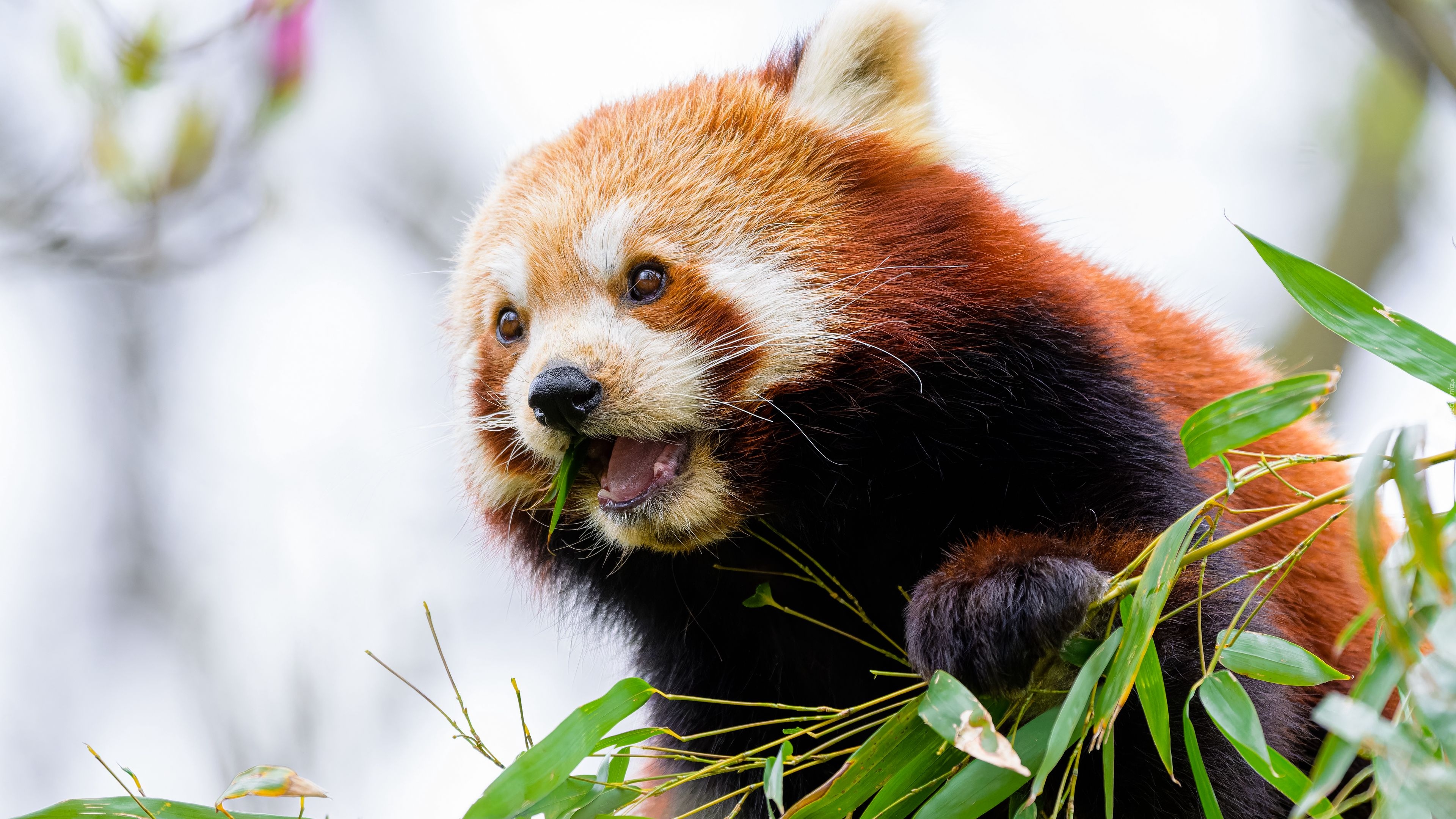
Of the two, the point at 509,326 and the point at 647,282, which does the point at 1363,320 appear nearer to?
the point at 647,282

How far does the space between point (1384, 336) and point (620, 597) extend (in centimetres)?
179

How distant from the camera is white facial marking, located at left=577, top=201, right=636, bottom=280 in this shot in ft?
7.75

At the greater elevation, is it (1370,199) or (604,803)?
(1370,199)

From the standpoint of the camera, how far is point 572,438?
2197 mm

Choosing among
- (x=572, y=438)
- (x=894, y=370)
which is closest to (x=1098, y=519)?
(x=894, y=370)

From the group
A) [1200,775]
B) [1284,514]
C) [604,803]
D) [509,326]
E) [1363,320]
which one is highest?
[509,326]

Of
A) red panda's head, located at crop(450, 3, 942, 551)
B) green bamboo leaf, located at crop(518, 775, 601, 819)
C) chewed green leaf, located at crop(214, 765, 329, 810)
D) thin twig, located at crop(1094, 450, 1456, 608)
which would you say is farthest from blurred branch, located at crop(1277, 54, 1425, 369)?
chewed green leaf, located at crop(214, 765, 329, 810)

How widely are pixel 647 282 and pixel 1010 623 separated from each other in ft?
3.48

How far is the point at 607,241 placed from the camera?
2385mm

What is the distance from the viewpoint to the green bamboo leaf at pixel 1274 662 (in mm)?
1557

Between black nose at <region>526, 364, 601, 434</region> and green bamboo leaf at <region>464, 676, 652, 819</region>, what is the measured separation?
516 mm

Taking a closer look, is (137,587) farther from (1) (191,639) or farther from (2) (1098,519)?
(2) (1098,519)

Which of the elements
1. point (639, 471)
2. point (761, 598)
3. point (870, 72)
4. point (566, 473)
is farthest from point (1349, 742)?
point (870, 72)

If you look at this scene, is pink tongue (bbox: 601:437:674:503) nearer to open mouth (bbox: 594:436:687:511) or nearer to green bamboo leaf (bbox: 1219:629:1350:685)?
open mouth (bbox: 594:436:687:511)
